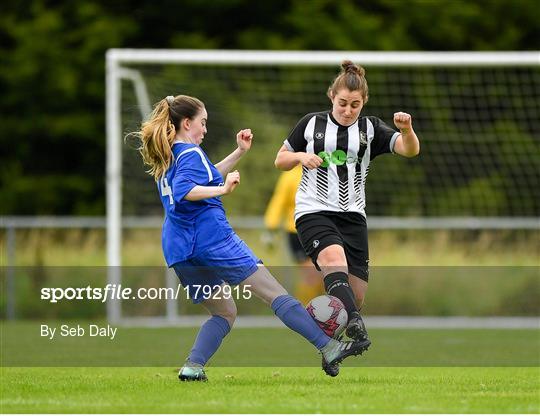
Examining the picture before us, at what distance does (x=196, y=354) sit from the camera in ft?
25.6

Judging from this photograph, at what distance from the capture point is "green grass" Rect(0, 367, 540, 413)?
657cm

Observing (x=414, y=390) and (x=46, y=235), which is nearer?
(x=414, y=390)

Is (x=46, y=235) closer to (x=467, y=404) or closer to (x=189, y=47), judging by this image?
(x=189, y=47)

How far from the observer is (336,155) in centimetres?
837

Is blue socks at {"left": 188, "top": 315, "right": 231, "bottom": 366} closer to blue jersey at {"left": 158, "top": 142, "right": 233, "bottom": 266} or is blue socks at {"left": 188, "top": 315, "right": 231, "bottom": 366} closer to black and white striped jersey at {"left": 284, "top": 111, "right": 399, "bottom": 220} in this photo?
blue jersey at {"left": 158, "top": 142, "right": 233, "bottom": 266}

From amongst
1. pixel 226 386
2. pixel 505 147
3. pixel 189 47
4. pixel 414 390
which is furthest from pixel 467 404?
pixel 189 47

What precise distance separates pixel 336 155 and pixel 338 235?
20.3 inches

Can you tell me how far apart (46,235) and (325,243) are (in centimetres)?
1204

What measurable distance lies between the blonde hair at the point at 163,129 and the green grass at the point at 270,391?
1.32 m

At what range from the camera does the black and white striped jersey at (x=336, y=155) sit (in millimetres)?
8344

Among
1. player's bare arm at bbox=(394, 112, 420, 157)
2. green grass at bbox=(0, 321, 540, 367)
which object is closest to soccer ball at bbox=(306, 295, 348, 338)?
player's bare arm at bbox=(394, 112, 420, 157)

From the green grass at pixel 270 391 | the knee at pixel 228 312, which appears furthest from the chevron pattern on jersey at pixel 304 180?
the green grass at pixel 270 391

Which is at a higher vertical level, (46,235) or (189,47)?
(189,47)

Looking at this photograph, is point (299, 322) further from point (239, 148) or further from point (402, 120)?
point (402, 120)
